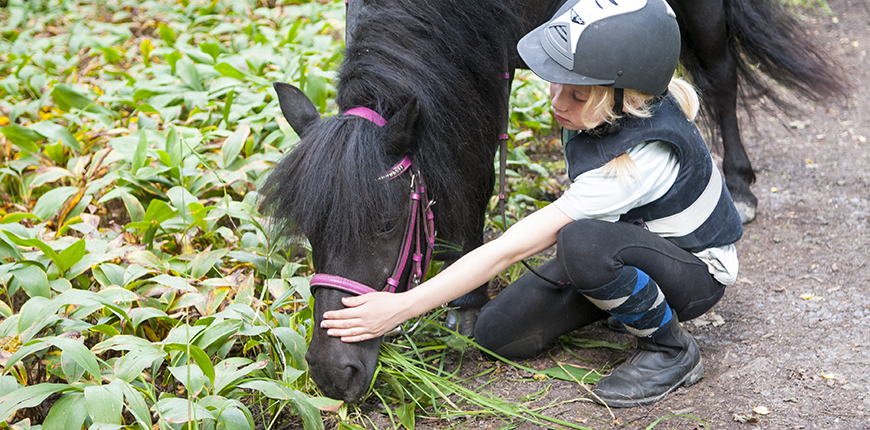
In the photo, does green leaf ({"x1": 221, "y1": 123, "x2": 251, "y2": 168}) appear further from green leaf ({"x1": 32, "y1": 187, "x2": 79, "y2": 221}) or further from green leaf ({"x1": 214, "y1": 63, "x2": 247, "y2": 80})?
green leaf ({"x1": 214, "y1": 63, "x2": 247, "y2": 80})

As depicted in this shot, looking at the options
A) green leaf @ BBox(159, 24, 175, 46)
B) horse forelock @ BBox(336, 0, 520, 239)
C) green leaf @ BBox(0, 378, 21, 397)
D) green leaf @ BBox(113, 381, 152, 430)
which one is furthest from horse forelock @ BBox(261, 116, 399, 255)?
green leaf @ BBox(159, 24, 175, 46)

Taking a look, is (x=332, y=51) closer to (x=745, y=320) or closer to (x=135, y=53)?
(x=135, y=53)

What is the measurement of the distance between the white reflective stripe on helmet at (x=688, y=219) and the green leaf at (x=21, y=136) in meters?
3.18

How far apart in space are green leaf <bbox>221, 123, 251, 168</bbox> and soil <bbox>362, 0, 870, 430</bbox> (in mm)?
1622

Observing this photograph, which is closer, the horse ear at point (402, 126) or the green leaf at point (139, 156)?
the horse ear at point (402, 126)

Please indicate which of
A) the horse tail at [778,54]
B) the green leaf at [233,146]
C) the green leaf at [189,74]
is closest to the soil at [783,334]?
the horse tail at [778,54]

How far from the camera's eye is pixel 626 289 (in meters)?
1.90

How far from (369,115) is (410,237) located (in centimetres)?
38

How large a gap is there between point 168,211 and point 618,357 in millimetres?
1879

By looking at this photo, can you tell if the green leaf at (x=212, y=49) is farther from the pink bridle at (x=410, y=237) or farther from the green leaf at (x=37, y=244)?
the pink bridle at (x=410, y=237)

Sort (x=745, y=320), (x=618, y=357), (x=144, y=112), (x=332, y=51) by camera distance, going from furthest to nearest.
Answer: (x=332, y=51), (x=144, y=112), (x=745, y=320), (x=618, y=357)

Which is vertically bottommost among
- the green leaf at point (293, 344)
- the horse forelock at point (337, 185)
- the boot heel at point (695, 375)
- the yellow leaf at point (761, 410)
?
the boot heel at point (695, 375)

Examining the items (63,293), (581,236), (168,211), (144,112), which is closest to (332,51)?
(144,112)

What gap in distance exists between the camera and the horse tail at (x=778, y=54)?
336 centimetres
